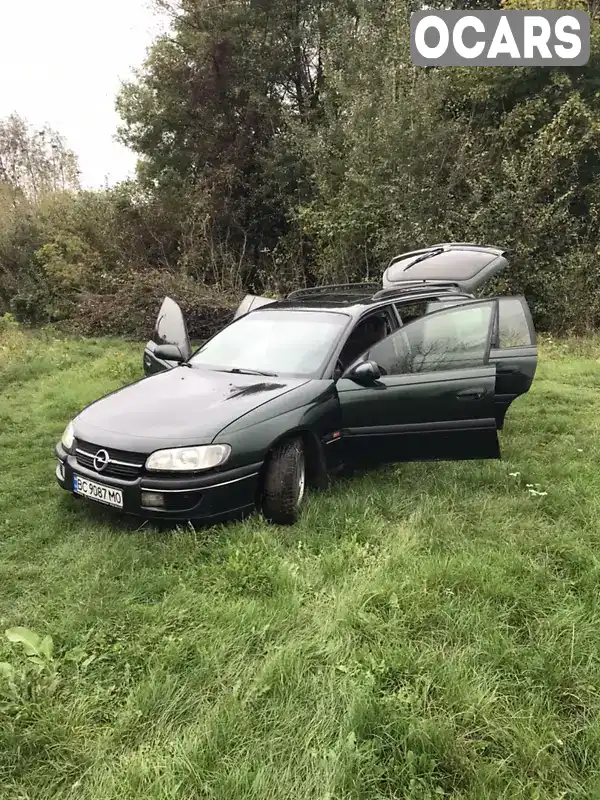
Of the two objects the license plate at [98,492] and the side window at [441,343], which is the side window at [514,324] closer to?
the side window at [441,343]

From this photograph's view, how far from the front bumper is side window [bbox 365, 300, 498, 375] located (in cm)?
139

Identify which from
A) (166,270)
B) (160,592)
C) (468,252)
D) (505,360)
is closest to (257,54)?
(166,270)

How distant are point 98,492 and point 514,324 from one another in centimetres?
330

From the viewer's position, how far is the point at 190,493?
3.30 meters

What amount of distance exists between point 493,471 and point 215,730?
2.98 meters

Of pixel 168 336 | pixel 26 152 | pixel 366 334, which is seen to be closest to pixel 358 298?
pixel 366 334

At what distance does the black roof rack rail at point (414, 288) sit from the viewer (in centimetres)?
492

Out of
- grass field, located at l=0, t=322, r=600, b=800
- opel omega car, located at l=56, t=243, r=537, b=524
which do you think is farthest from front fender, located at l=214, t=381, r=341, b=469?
grass field, located at l=0, t=322, r=600, b=800

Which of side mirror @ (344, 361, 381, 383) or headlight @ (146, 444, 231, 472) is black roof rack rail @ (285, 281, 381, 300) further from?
headlight @ (146, 444, 231, 472)

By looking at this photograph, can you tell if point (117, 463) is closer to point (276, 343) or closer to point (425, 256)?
point (276, 343)

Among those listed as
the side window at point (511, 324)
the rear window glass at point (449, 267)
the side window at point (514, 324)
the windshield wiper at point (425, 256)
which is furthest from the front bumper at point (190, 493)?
the windshield wiper at point (425, 256)

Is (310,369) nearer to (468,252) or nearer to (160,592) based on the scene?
(160,592)

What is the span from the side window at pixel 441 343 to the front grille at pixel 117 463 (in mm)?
1738

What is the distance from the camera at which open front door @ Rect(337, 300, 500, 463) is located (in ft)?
13.3
